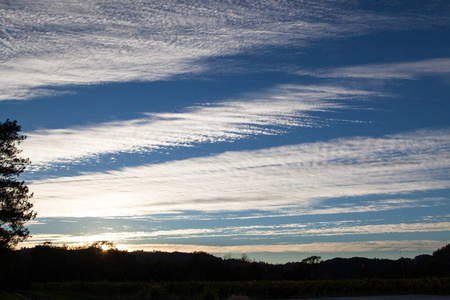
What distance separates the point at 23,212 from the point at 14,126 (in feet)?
18.6

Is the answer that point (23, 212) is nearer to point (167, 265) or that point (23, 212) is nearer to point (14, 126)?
point (14, 126)

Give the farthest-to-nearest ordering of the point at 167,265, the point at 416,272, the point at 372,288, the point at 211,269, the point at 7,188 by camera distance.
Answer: the point at 167,265 → the point at 211,269 → the point at 416,272 → the point at 372,288 → the point at 7,188

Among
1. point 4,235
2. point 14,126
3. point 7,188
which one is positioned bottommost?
point 4,235

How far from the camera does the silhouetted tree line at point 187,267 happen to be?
207 ft

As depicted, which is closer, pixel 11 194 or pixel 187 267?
pixel 11 194

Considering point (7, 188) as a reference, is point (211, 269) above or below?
below

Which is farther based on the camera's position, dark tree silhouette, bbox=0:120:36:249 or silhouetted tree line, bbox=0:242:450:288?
silhouetted tree line, bbox=0:242:450:288

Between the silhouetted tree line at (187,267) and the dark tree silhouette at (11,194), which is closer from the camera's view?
the dark tree silhouette at (11,194)

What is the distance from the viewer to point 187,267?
7044 centimetres

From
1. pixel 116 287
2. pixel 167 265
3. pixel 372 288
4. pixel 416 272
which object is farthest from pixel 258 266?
pixel 372 288

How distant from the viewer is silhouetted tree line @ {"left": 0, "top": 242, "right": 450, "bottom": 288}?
63128 mm

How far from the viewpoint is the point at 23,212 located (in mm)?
27969

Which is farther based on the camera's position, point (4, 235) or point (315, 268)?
point (315, 268)

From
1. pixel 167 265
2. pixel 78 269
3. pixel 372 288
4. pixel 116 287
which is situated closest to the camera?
pixel 372 288
